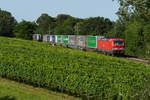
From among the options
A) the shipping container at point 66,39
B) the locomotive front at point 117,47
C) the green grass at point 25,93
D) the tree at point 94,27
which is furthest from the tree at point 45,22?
the green grass at point 25,93

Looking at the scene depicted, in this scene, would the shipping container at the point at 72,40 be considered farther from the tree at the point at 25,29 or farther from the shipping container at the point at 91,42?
the tree at the point at 25,29

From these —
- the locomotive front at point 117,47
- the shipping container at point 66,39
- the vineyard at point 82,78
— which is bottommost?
the vineyard at point 82,78

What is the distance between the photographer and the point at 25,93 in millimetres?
15422

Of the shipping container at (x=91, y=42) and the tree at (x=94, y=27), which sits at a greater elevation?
the tree at (x=94, y=27)

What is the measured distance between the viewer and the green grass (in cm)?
1459

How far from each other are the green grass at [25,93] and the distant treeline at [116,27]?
828cm

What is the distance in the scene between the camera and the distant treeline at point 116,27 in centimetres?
2142

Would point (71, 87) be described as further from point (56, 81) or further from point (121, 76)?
point (121, 76)

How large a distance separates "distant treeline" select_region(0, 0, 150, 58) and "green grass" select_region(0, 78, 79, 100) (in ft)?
27.2

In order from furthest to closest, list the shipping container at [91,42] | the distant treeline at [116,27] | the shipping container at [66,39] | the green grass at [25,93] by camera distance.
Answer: the shipping container at [66,39] < the shipping container at [91,42] < the distant treeline at [116,27] < the green grass at [25,93]

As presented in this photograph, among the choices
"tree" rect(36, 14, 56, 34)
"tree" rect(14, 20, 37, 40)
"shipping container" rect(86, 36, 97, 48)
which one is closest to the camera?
"shipping container" rect(86, 36, 97, 48)

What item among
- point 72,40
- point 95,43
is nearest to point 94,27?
point 72,40

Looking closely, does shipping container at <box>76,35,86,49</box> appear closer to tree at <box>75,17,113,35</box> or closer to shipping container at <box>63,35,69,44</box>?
shipping container at <box>63,35,69,44</box>

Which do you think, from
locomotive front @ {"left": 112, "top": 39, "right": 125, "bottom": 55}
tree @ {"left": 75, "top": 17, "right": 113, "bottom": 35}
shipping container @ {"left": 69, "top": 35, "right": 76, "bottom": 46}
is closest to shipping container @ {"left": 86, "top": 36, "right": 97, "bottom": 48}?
locomotive front @ {"left": 112, "top": 39, "right": 125, "bottom": 55}
